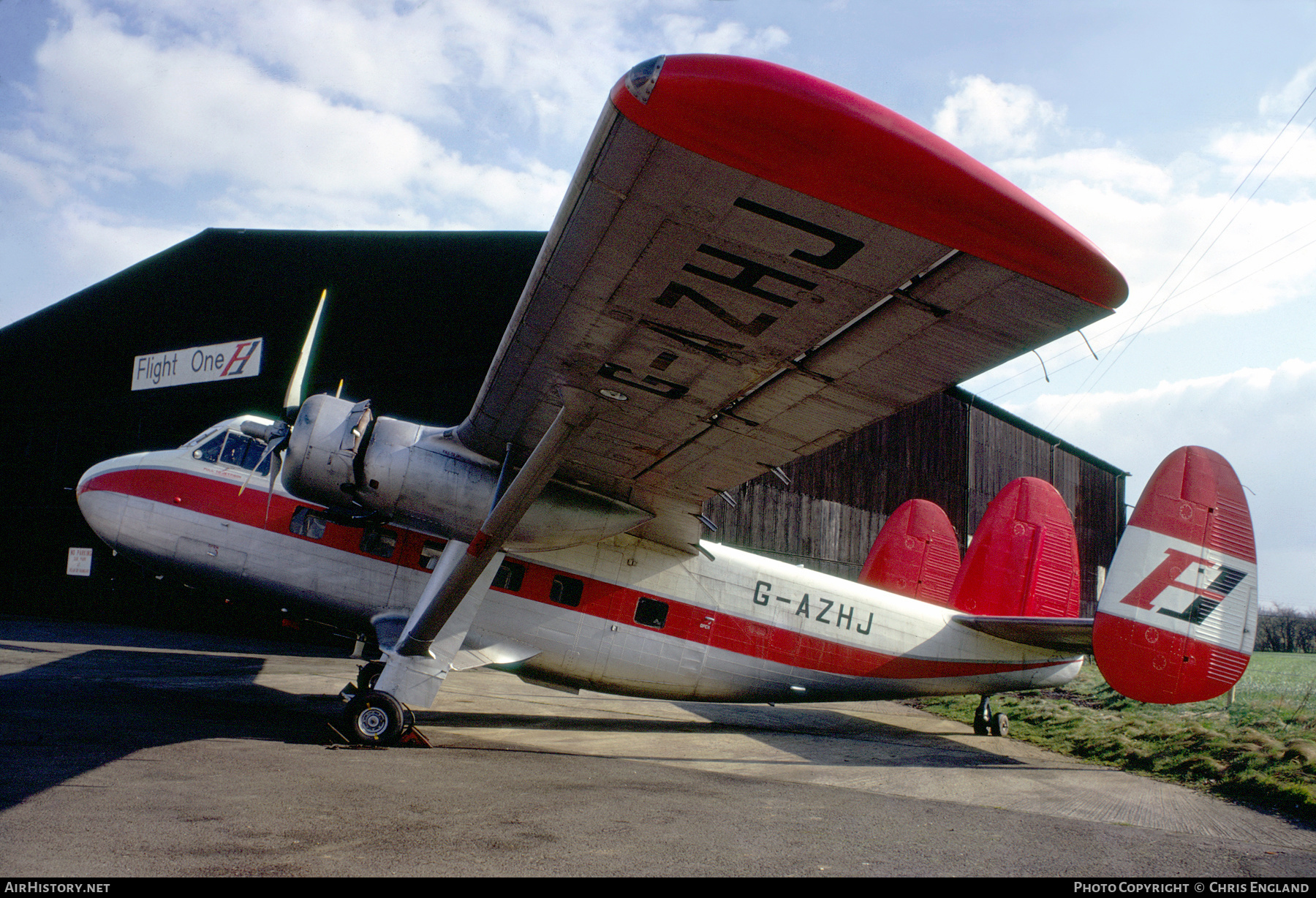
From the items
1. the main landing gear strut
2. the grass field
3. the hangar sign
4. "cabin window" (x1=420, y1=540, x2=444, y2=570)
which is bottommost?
the main landing gear strut

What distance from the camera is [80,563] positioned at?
20.9 m

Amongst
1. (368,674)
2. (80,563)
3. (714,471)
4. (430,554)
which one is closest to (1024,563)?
(714,471)

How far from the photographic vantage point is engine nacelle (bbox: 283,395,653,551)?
263 inches

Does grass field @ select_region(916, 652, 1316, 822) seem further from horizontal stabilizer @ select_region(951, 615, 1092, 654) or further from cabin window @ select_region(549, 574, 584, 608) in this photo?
cabin window @ select_region(549, 574, 584, 608)

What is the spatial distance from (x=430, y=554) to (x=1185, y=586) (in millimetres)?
8102

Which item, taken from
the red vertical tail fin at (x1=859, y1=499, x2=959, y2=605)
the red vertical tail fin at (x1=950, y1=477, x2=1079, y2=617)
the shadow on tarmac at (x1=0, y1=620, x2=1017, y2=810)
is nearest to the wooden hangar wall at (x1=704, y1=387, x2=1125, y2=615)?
the red vertical tail fin at (x1=859, y1=499, x2=959, y2=605)

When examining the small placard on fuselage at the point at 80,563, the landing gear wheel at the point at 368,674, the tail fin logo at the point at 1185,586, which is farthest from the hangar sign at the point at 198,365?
the tail fin logo at the point at 1185,586

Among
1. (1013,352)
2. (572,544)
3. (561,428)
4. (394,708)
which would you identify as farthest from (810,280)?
(394,708)

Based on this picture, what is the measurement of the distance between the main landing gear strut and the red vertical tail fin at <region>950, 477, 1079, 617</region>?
155 cm

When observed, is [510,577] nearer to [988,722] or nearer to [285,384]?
[988,722]

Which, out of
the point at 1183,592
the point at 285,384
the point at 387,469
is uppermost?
the point at 285,384

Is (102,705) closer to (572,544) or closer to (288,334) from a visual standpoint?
(572,544)

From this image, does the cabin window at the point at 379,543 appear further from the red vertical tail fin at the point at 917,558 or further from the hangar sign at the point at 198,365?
the hangar sign at the point at 198,365

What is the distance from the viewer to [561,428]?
575 cm
